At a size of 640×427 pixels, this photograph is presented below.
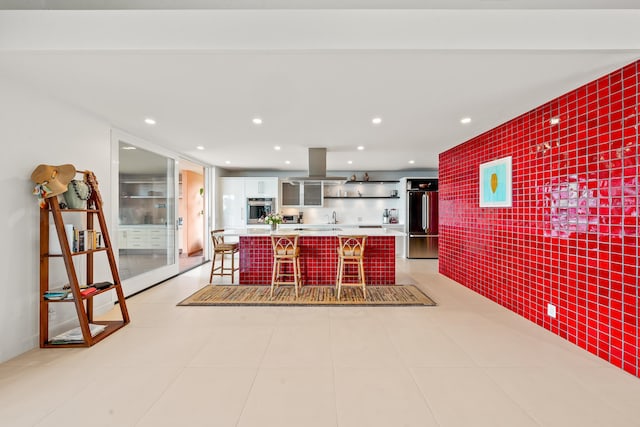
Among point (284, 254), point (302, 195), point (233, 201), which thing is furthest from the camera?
point (302, 195)

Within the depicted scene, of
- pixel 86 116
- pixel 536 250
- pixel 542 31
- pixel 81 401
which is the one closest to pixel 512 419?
pixel 536 250

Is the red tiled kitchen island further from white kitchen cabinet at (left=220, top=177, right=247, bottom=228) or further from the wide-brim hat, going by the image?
white kitchen cabinet at (left=220, top=177, right=247, bottom=228)

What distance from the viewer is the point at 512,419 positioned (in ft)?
5.67

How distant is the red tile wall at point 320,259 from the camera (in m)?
4.72

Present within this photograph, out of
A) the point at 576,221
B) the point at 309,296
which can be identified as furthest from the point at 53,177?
the point at 576,221

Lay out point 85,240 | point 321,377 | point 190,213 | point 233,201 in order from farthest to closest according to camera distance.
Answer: point 190,213 → point 233,201 → point 85,240 → point 321,377

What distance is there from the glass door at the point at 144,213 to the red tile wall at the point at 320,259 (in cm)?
146

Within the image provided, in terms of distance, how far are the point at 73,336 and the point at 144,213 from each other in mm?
2206

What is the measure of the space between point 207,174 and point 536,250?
6.60 meters

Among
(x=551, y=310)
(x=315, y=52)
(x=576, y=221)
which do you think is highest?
(x=315, y=52)

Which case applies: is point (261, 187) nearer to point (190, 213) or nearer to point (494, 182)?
point (190, 213)

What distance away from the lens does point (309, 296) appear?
408 centimetres

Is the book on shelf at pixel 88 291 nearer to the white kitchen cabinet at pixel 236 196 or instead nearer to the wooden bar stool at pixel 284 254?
the wooden bar stool at pixel 284 254

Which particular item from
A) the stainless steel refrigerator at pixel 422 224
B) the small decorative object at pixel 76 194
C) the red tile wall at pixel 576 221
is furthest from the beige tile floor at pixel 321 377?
the stainless steel refrigerator at pixel 422 224
